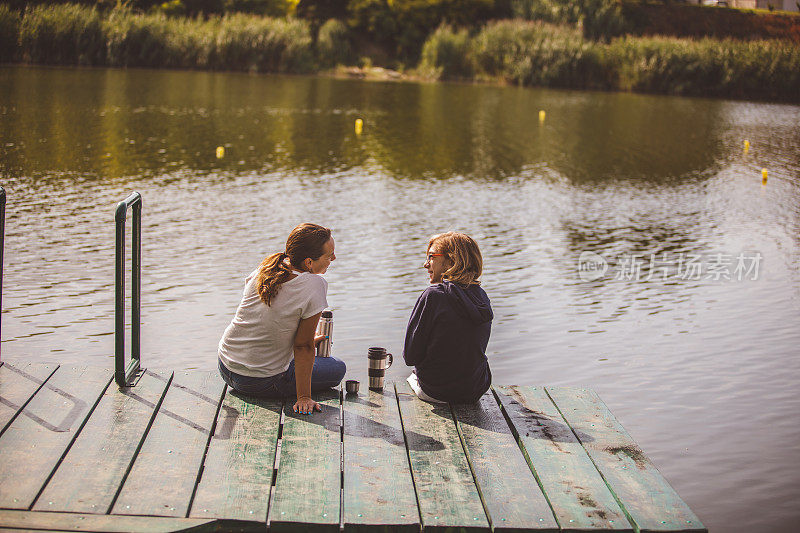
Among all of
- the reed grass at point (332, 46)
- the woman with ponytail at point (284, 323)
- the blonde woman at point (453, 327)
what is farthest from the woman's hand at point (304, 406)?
the reed grass at point (332, 46)

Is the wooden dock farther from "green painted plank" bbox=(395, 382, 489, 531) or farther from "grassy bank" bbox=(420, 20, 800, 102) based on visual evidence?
"grassy bank" bbox=(420, 20, 800, 102)

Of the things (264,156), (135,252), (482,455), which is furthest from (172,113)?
(482,455)

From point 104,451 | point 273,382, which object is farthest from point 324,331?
point 104,451

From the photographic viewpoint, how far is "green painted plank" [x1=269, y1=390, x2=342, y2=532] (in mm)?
3402

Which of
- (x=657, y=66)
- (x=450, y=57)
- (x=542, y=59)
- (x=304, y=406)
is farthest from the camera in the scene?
(x=450, y=57)

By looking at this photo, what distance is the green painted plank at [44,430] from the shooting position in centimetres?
354

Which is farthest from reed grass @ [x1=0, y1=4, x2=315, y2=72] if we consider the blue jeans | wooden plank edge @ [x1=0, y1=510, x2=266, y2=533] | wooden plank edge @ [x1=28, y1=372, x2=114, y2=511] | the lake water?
wooden plank edge @ [x1=0, y1=510, x2=266, y2=533]

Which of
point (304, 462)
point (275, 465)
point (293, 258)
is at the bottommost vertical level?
point (275, 465)

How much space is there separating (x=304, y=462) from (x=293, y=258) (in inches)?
41.0

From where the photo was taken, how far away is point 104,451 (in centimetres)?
389

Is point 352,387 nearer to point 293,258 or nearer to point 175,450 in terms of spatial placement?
point 293,258

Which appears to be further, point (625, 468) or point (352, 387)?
point (352, 387)

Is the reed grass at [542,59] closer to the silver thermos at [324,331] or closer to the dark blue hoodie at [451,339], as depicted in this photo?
the silver thermos at [324,331]

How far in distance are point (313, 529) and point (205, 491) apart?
0.48m
